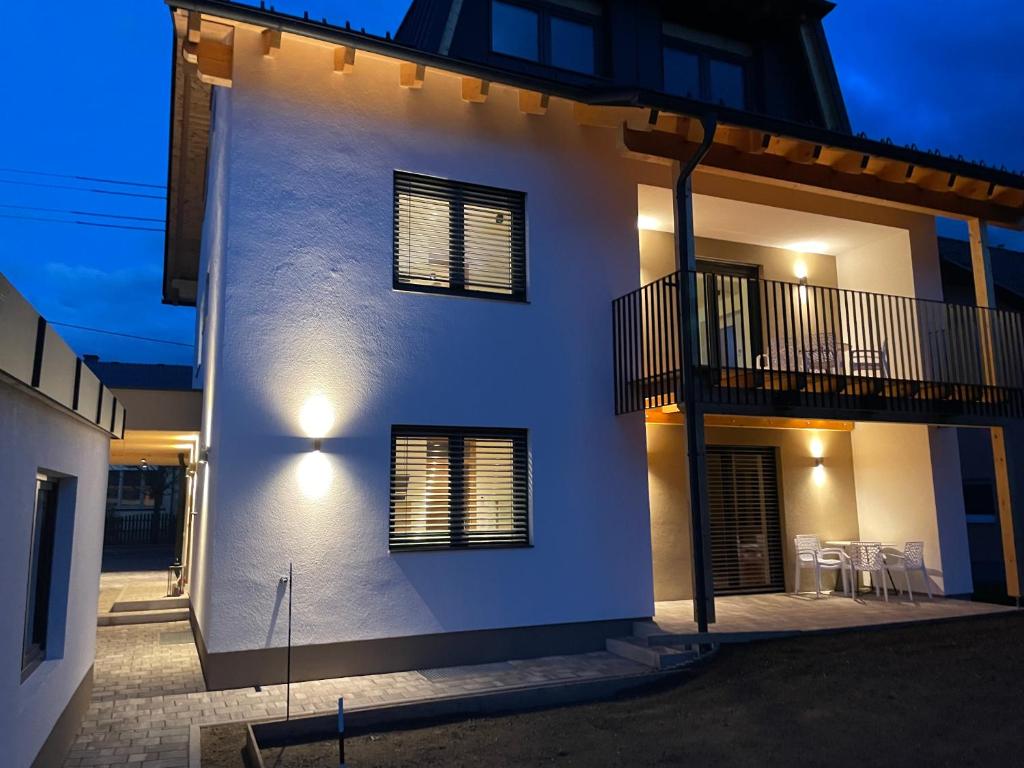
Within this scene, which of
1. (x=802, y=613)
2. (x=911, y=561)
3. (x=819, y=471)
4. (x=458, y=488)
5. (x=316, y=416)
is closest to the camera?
(x=316, y=416)

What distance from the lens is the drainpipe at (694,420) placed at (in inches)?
314

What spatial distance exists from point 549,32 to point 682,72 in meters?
2.35

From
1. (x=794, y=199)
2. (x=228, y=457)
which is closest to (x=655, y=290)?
(x=794, y=199)

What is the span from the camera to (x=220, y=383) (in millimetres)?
7414

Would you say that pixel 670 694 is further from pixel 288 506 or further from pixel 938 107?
pixel 938 107

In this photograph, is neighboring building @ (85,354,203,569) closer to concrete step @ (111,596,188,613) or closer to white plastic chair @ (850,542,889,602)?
concrete step @ (111,596,188,613)

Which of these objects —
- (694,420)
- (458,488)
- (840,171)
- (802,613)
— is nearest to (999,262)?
(840,171)

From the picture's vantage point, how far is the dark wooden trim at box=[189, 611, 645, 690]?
7100 mm

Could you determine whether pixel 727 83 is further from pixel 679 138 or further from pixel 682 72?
pixel 679 138

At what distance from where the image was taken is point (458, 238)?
8.78 metres

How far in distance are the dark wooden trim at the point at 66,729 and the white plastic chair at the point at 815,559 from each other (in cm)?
900

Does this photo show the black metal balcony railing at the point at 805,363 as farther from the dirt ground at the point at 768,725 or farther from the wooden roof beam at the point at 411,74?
the wooden roof beam at the point at 411,74

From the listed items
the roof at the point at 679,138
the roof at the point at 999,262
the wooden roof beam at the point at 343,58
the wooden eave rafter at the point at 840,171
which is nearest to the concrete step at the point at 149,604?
the roof at the point at 679,138

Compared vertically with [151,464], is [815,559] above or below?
below
